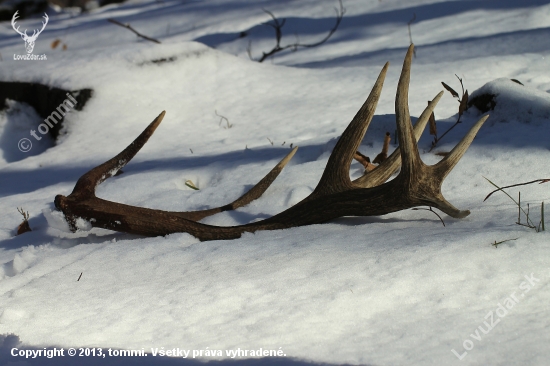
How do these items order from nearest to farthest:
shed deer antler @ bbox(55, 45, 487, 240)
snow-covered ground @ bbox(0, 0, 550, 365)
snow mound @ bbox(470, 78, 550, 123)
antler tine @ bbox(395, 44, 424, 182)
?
snow-covered ground @ bbox(0, 0, 550, 365), antler tine @ bbox(395, 44, 424, 182), shed deer antler @ bbox(55, 45, 487, 240), snow mound @ bbox(470, 78, 550, 123)

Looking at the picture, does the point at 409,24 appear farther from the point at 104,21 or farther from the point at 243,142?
the point at 104,21

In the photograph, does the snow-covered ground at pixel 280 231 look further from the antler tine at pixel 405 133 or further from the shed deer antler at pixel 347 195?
the antler tine at pixel 405 133

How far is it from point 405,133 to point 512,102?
1298mm

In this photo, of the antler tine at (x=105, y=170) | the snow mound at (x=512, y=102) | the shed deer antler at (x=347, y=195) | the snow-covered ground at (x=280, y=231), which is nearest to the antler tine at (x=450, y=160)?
the shed deer antler at (x=347, y=195)

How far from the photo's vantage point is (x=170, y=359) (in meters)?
1.45

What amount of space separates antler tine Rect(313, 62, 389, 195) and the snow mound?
1192 mm

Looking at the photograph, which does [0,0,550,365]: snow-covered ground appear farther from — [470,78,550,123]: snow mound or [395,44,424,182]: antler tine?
[395,44,424,182]: antler tine

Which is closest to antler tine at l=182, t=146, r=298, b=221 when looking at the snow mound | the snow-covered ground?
the snow-covered ground

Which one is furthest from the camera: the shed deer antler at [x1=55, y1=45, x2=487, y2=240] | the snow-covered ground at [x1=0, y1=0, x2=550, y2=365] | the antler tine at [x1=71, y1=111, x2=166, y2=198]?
the antler tine at [x1=71, y1=111, x2=166, y2=198]

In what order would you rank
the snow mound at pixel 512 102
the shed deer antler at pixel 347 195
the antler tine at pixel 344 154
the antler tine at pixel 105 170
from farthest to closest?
the snow mound at pixel 512 102 < the antler tine at pixel 105 170 < the antler tine at pixel 344 154 < the shed deer antler at pixel 347 195

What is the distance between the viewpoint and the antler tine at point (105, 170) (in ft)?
8.08

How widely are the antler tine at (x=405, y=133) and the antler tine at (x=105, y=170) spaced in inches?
41.7

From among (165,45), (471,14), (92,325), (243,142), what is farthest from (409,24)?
(92,325)

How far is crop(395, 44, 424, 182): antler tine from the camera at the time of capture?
193 cm
